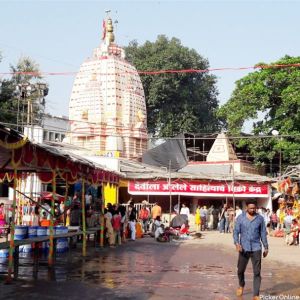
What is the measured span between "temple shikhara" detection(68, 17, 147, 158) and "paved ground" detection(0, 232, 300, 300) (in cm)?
2665

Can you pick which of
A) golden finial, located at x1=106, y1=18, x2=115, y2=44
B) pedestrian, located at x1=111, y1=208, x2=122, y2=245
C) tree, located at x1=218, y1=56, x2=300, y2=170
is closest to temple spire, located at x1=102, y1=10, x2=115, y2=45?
golden finial, located at x1=106, y1=18, x2=115, y2=44

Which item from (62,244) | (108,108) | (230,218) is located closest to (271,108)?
(230,218)

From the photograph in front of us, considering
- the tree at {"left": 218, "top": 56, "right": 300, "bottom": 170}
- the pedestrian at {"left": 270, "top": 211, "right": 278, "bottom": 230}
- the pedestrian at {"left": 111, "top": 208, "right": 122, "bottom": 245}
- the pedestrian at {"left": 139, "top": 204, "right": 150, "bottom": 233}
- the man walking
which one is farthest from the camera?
the tree at {"left": 218, "top": 56, "right": 300, "bottom": 170}

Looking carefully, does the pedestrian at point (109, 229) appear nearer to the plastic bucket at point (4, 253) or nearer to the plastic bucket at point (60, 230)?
the plastic bucket at point (60, 230)

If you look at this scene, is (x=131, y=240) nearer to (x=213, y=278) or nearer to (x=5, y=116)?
(x=213, y=278)

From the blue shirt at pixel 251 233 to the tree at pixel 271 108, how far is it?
2683 cm

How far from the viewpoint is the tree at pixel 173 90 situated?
2105 inches

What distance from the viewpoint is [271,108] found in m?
36.8

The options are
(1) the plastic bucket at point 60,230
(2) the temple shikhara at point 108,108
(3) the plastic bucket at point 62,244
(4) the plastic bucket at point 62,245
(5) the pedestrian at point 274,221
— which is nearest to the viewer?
(1) the plastic bucket at point 60,230

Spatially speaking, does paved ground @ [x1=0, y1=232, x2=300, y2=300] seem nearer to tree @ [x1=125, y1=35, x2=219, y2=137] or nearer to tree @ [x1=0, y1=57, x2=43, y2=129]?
tree @ [x1=0, y1=57, x2=43, y2=129]

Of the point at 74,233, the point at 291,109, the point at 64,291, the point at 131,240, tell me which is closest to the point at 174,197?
the point at 291,109

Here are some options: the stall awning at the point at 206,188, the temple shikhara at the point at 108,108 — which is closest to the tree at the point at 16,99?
the temple shikhara at the point at 108,108

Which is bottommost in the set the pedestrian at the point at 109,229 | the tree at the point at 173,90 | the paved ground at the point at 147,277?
the paved ground at the point at 147,277

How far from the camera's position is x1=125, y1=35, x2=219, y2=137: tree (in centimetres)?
5347
